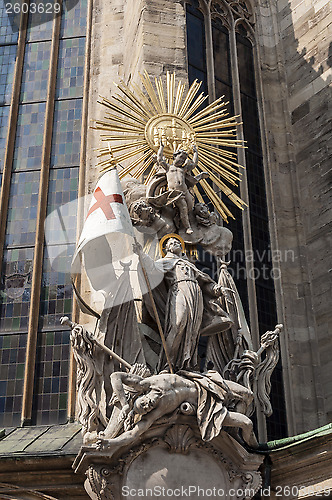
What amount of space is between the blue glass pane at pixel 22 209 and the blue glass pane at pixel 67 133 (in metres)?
0.53

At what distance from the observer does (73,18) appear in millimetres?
15625

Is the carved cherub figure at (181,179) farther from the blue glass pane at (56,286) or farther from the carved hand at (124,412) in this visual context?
the carved hand at (124,412)

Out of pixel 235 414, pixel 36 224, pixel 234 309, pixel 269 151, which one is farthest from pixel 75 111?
pixel 235 414

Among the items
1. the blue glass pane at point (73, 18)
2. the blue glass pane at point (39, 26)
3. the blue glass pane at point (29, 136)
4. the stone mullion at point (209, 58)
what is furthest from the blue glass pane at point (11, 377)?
the blue glass pane at point (73, 18)

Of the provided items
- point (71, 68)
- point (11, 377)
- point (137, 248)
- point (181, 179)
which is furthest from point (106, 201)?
point (71, 68)

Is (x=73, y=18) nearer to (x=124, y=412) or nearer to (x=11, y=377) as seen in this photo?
(x=11, y=377)

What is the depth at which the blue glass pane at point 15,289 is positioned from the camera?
12.3 m

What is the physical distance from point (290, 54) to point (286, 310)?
5643mm

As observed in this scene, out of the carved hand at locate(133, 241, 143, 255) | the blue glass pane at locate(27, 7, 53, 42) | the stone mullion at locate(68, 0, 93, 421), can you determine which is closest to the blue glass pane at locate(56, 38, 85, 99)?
the stone mullion at locate(68, 0, 93, 421)

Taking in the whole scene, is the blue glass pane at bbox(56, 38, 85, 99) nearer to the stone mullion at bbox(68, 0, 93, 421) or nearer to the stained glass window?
the stained glass window

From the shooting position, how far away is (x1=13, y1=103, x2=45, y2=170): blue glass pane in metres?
13.9

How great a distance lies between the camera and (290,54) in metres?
16.4

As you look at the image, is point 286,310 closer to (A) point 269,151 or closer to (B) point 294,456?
(A) point 269,151

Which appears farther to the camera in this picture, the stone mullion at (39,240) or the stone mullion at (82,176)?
the stone mullion at (39,240)
